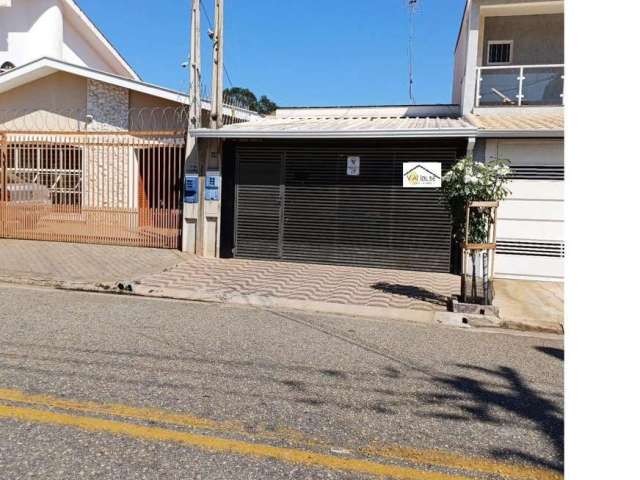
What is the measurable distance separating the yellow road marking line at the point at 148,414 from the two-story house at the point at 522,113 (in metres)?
8.03

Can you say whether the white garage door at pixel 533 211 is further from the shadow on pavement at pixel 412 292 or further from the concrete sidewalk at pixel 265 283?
the shadow on pavement at pixel 412 292

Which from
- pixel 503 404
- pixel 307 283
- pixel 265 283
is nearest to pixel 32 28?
pixel 265 283

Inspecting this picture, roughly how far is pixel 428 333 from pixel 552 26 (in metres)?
12.4

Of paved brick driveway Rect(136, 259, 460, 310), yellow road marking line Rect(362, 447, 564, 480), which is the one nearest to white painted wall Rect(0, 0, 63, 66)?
paved brick driveway Rect(136, 259, 460, 310)

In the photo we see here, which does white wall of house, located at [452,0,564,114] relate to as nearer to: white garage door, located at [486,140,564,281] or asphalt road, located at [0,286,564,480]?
white garage door, located at [486,140,564,281]

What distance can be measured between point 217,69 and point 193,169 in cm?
226

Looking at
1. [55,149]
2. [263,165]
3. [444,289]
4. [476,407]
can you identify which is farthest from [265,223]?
[476,407]

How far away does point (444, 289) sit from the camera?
29.7 feet

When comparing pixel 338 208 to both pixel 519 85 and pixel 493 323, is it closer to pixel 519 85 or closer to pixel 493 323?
pixel 493 323

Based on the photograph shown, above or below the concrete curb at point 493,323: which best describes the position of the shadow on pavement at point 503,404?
below

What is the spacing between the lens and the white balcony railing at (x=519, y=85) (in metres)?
13.0

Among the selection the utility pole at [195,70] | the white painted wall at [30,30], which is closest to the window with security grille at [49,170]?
the utility pole at [195,70]

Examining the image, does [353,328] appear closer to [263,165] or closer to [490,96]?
[263,165]

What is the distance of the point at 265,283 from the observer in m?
9.09
